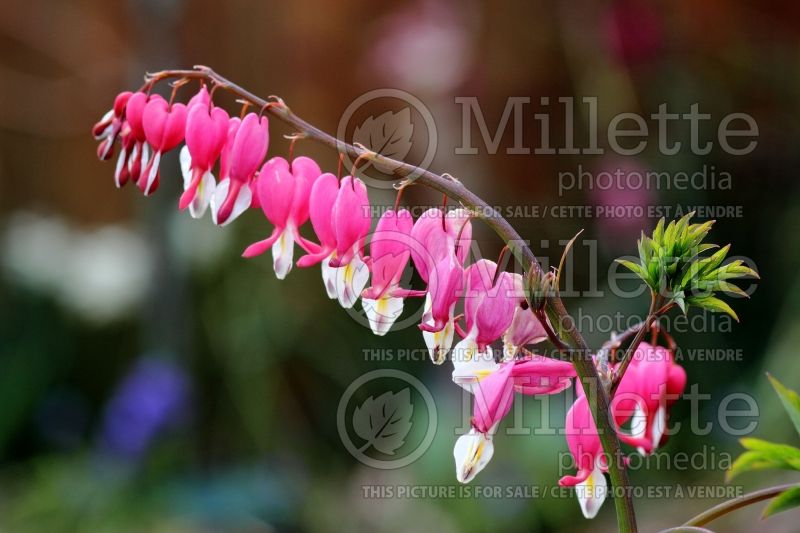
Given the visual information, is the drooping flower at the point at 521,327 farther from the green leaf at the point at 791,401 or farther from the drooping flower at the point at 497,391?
the green leaf at the point at 791,401

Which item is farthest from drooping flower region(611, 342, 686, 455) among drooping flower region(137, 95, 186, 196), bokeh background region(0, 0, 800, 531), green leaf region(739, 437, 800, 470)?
bokeh background region(0, 0, 800, 531)

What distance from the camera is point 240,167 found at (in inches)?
31.7

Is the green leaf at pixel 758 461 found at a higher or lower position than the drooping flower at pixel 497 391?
lower

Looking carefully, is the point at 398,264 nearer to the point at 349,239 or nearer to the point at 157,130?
the point at 349,239

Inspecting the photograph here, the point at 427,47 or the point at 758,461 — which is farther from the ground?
the point at 427,47

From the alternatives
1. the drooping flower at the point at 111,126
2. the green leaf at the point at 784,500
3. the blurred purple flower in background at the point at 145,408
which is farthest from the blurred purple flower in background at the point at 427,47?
the green leaf at the point at 784,500

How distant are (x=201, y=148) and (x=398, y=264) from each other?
22 centimetres

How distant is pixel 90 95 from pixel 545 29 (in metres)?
1.86

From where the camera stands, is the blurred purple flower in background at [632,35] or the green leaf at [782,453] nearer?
the green leaf at [782,453]

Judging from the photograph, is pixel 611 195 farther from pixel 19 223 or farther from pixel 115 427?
pixel 19 223

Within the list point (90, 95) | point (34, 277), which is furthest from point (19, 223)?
point (90, 95)

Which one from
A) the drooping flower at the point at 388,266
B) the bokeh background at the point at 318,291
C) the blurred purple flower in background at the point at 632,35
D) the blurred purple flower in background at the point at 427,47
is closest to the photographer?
the drooping flower at the point at 388,266

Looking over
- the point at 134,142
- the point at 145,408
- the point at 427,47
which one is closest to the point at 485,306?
the point at 134,142

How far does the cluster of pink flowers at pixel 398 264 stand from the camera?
28.5 inches
